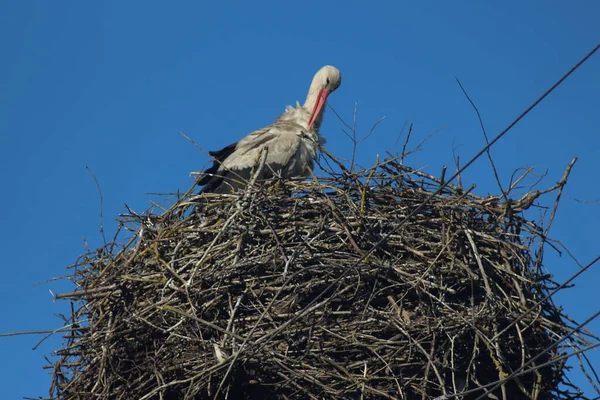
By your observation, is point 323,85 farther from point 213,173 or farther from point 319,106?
point 213,173

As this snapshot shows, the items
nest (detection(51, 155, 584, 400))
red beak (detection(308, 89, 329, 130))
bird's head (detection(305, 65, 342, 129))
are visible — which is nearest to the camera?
nest (detection(51, 155, 584, 400))

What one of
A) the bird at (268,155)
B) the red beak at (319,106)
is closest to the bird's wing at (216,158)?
the bird at (268,155)

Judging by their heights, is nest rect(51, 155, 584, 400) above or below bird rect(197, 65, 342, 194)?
below

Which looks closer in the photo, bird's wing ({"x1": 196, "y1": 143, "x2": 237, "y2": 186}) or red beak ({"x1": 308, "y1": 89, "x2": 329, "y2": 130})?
bird's wing ({"x1": 196, "y1": 143, "x2": 237, "y2": 186})

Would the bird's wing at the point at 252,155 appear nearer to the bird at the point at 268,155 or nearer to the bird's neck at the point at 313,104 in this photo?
the bird at the point at 268,155

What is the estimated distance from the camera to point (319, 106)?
9281mm

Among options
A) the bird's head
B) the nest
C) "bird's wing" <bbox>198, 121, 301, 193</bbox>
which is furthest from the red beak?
the nest

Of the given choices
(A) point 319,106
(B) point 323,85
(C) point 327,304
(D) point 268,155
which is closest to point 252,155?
(D) point 268,155

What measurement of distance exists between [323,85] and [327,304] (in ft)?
12.3

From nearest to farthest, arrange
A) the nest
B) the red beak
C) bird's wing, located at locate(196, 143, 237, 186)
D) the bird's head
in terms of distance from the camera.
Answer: the nest, bird's wing, located at locate(196, 143, 237, 186), the red beak, the bird's head

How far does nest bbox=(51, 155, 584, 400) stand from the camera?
605 centimetres

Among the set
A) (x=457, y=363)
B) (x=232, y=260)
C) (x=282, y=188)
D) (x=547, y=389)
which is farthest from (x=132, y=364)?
(x=547, y=389)

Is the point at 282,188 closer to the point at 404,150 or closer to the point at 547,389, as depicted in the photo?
the point at 404,150

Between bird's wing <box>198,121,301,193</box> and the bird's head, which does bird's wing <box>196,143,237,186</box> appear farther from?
the bird's head
